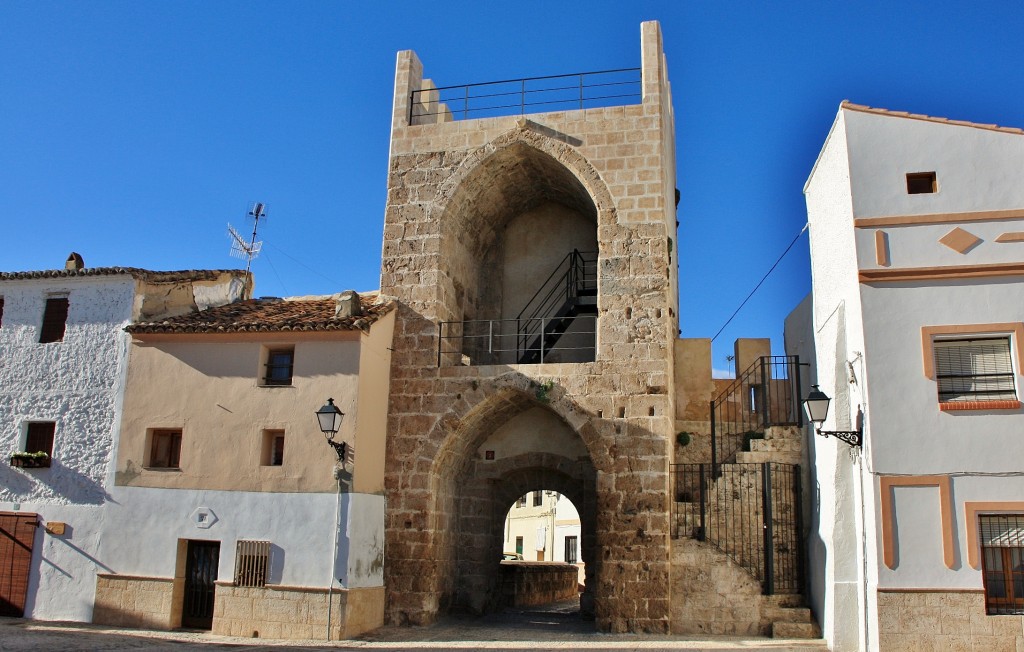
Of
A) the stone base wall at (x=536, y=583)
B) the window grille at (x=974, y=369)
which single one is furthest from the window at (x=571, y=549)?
the window grille at (x=974, y=369)

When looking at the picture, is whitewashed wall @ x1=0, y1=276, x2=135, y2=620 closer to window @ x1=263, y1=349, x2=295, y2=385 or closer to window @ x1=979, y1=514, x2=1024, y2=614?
window @ x1=263, y1=349, x2=295, y2=385

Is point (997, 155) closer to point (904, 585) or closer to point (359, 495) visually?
point (904, 585)

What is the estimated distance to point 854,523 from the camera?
11500 millimetres

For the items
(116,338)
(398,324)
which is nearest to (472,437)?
(398,324)

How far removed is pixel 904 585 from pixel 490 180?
9210mm

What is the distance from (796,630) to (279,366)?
8.36 m

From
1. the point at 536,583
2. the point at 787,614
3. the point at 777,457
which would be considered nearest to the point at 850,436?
the point at 777,457

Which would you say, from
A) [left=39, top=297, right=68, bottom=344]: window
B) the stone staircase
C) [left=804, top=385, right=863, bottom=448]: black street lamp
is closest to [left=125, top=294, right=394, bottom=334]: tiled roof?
[left=39, top=297, right=68, bottom=344]: window

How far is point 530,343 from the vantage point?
1675 cm

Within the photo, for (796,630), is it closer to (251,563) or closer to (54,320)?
(251,563)

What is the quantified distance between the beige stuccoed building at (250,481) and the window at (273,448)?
0.02 m

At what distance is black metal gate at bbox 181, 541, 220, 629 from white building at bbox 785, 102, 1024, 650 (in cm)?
856

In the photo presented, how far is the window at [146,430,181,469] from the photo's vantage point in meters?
14.0

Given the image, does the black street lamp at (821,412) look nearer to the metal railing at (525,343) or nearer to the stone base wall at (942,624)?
the stone base wall at (942,624)
